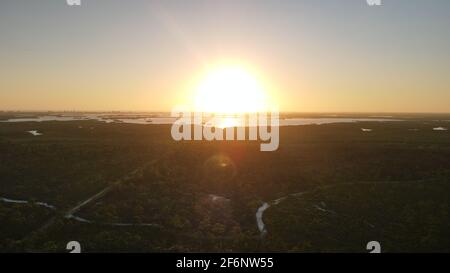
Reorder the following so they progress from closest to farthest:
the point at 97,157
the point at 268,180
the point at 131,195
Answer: the point at 131,195
the point at 268,180
the point at 97,157

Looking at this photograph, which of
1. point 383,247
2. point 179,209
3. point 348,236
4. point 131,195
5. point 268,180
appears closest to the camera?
point 383,247

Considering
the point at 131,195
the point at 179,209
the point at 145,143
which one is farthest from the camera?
the point at 145,143

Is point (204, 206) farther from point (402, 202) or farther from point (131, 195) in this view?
point (402, 202)

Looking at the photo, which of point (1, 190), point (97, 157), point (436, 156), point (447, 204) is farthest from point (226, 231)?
point (436, 156)

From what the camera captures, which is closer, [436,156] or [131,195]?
[131,195]

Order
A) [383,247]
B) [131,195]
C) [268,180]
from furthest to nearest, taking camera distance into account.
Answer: [268,180]
[131,195]
[383,247]

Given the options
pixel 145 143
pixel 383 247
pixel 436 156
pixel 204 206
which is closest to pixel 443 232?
pixel 383 247

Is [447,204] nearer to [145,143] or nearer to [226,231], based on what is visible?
[226,231]
